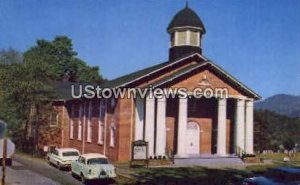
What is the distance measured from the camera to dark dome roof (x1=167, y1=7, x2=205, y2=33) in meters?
43.8

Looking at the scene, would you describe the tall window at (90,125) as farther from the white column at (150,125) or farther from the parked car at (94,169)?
the parked car at (94,169)

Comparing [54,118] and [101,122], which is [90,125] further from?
[54,118]

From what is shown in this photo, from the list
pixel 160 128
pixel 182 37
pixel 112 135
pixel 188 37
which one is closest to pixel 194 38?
pixel 188 37

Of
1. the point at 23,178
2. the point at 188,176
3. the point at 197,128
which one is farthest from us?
the point at 197,128

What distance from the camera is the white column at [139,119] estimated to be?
1436 inches

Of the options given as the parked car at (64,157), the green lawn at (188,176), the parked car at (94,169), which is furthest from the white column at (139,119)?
the parked car at (94,169)

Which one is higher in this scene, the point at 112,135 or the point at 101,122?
the point at 101,122

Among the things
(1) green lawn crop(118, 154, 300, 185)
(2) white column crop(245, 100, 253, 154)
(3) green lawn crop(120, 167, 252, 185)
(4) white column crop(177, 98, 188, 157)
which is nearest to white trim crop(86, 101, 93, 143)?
(1) green lawn crop(118, 154, 300, 185)

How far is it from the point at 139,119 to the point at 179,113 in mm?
3426


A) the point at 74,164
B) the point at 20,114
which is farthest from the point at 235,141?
the point at 20,114

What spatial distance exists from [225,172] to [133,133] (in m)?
9.07

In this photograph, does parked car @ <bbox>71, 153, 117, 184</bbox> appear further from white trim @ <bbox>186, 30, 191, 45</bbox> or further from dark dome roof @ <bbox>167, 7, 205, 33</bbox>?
dark dome roof @ <bbox>167, 7, 205, 33</bbox>

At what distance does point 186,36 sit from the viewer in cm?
4372

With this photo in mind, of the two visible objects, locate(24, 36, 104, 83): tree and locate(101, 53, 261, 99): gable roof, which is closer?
locate(101, 53, 261, 99): gable roof
